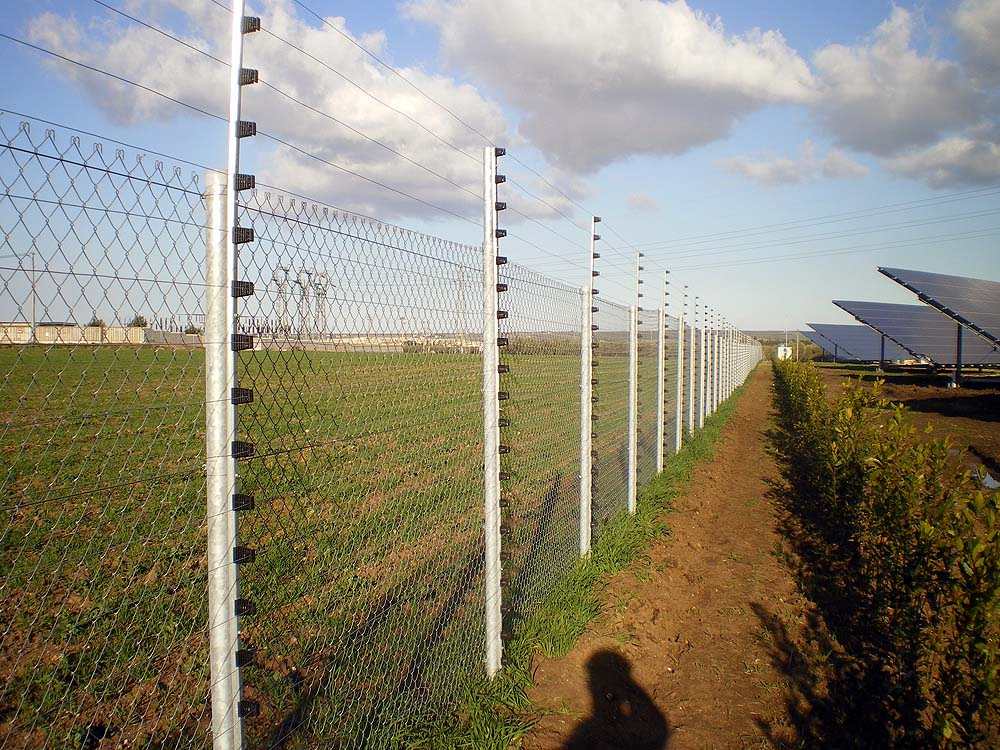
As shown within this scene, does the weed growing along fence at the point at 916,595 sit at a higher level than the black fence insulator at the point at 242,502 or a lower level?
lower

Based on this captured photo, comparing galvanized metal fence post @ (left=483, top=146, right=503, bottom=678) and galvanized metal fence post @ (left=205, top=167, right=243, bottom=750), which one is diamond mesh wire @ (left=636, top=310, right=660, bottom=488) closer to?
galvanized metal fence post @ (left=483, top=146, right=503, bottom=678)

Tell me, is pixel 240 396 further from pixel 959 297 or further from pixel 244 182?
pixel 959 297

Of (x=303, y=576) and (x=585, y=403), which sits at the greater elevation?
(x=585, y=403)

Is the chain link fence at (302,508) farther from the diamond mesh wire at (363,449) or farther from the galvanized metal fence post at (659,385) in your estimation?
the galvanized metal fence post at (659,385)

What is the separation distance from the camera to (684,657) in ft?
13.1

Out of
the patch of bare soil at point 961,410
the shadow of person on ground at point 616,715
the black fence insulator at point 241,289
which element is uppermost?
the black fence insulator at point 241,289

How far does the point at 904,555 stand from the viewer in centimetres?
373

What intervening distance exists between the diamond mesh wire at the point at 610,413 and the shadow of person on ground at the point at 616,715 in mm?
1559

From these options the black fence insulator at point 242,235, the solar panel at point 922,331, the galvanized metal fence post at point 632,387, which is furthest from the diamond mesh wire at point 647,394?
the solar panel at point 922,331

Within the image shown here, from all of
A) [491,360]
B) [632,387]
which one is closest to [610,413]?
[632,387]

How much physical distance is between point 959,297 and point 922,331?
20.3 feet

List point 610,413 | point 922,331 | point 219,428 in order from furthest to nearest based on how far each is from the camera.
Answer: point 922,331 < point 610,413 < point 219,428

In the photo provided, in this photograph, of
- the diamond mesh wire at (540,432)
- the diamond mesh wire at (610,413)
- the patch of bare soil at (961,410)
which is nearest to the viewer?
the diamond mesh wire at (540,432)

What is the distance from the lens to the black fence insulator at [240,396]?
164cm
